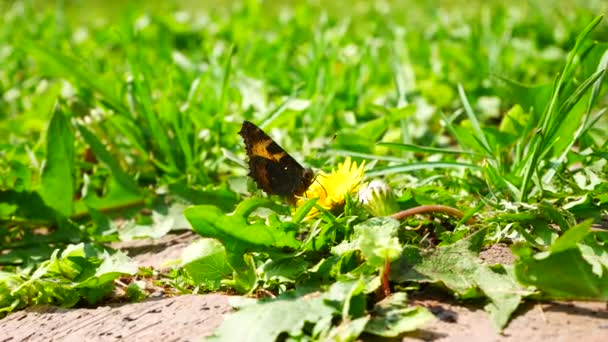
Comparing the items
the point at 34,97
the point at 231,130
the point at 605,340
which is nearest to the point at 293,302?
the point at 605,340

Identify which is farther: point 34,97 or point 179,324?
point 34,97

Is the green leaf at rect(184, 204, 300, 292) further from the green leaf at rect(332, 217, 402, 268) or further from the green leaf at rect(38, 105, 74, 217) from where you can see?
the green leaf at rect(38, 105, 74, 217)

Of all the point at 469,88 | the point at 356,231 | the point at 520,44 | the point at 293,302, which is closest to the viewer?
the point at 293,302

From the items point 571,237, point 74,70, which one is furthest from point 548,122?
point 74,70

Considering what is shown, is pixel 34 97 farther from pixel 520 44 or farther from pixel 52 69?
pixel 520 44

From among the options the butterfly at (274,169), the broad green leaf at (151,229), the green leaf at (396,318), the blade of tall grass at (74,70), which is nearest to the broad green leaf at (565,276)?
the green leaf at (396,318)

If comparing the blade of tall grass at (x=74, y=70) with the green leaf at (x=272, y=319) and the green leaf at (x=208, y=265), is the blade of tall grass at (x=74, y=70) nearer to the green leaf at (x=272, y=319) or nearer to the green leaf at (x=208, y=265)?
the green leaf at (x=208, y=265)

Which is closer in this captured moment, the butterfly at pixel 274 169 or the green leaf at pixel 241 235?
the green leaf at pixel 241 235

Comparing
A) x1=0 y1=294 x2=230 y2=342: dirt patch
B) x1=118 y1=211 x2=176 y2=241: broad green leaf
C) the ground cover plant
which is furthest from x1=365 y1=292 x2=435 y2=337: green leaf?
x1=118 y1=211 x2=176 y2=241: broad green leaf

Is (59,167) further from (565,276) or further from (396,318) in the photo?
(565,276)
